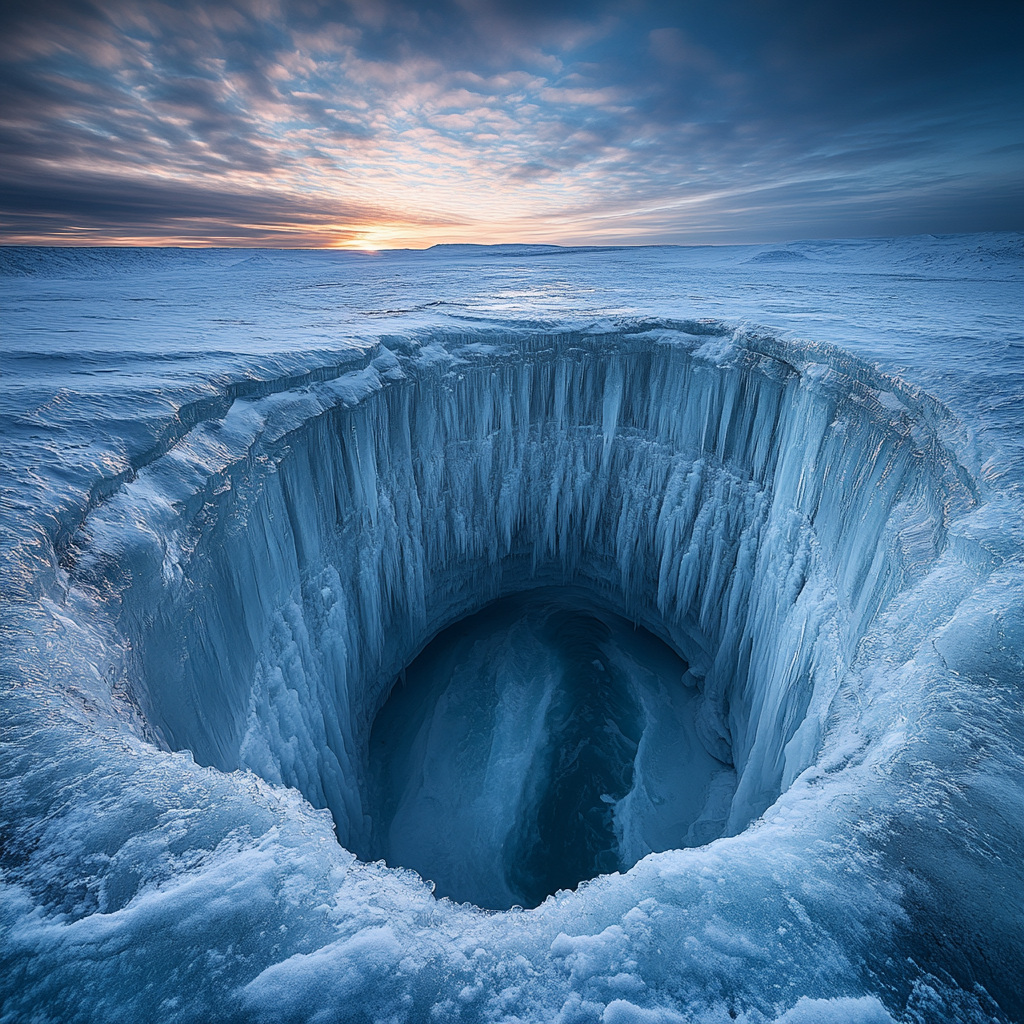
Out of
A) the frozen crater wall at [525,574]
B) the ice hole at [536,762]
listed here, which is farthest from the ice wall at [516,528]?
the ice hole at [536,762]

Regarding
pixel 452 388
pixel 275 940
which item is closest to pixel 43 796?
pixel 275 940

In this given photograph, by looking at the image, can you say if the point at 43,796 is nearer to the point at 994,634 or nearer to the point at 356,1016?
the point at 356,1016

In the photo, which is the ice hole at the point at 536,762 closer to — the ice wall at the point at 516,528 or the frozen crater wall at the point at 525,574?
the frozen crater wall at the point at 525,574

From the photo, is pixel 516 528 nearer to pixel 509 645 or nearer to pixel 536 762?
pixel 509 645

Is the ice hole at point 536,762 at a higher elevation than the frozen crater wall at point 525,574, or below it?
below

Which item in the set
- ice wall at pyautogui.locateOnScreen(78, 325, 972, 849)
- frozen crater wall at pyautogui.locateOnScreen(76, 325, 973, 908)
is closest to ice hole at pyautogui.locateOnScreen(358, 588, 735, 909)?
frozen crater wall at pyautogui.locateOnScreen(76, 325, 973, 908)

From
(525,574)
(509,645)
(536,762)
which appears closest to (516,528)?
(525,574)
